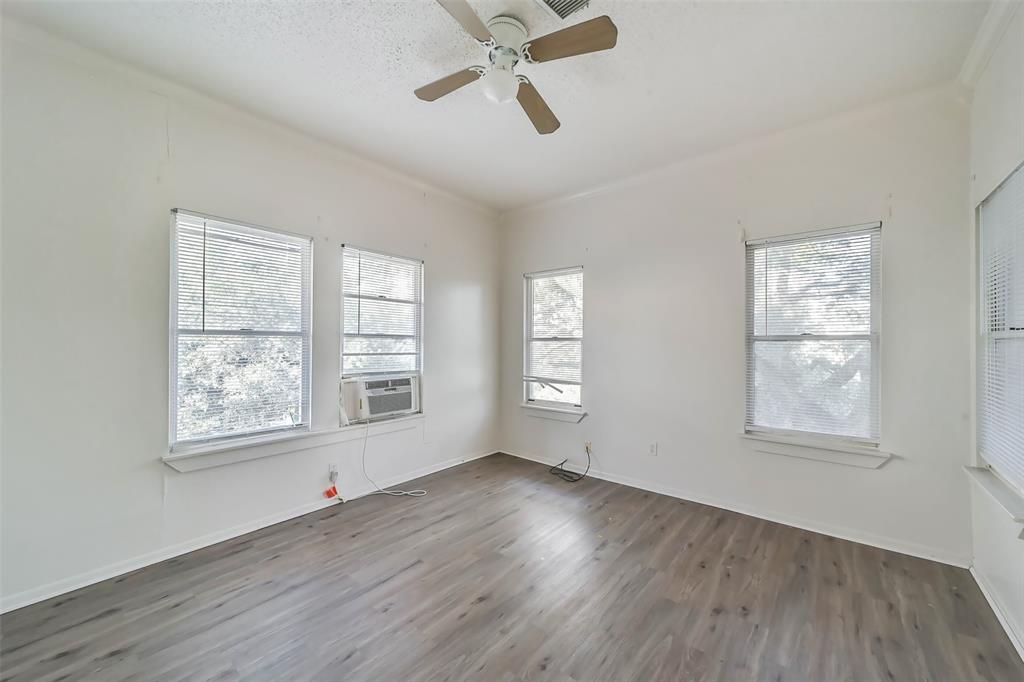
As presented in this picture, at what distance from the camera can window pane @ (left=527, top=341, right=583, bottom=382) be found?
4.19 m

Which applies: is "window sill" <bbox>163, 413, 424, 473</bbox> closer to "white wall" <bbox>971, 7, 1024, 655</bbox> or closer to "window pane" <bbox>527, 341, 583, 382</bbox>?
"window pane" <bbox>527, 341, 583, 382</bbox>

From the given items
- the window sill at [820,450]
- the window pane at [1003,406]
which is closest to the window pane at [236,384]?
the window sill at [820,450]

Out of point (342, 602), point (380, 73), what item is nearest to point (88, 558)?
point (342, 602)

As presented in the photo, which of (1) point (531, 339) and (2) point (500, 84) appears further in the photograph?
(1) point (531, 339)

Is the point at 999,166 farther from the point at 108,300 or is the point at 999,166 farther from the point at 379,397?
the point at 108,300

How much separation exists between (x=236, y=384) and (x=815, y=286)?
417 cm

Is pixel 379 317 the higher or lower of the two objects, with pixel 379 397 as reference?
higher

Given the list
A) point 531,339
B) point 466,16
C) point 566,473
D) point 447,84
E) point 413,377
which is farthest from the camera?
point 531,339

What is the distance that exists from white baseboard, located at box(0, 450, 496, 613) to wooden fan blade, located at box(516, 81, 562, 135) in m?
3.18

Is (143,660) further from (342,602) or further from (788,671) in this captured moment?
(788,671)

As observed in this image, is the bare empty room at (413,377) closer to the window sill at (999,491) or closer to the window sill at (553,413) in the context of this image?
the window sill at (999,491)

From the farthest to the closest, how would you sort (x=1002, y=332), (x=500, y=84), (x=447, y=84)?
(x=447, y=84), (x=1002, y=332), (x=500, y=84)

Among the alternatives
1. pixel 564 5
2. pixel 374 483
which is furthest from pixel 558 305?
pixel 564 5

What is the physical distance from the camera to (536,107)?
2186 millimetres
